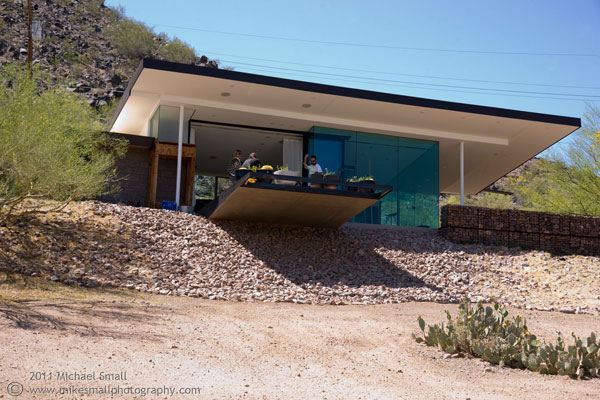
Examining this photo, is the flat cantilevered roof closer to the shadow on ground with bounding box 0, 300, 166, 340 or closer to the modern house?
the modern house

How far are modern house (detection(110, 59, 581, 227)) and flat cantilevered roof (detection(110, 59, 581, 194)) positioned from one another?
3 cm

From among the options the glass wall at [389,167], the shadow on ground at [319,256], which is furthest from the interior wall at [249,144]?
the shadow on ground at [319,256]

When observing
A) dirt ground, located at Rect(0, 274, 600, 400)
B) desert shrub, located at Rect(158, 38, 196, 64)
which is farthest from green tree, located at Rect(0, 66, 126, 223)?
desert shrub, located at Rect(158, 38, 196, 64)

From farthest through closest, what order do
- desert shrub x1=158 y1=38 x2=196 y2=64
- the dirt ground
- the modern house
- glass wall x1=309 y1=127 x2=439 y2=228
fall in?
desert shrub x1=158 y1=38 x2=196 y2=64 → glass wall x1=309 y1=127 x2=439 y2=228 → the modern house → the dirt ground

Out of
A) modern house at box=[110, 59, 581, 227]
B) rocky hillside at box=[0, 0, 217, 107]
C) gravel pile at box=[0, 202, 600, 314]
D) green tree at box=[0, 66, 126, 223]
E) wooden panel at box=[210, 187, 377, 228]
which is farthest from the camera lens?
rocky hillside at box=[0, 0, 217, 107]

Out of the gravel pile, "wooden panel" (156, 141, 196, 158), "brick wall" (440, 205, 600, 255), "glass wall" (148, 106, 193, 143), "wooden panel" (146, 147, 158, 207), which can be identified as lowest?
the gravel pile

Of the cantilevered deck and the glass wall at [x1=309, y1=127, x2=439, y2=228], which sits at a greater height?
the glass wall at [x1=309, y1=127, x2=439, y2=228]

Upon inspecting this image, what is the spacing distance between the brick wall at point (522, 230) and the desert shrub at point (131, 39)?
4141cm

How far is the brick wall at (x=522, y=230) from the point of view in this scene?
54.1ft

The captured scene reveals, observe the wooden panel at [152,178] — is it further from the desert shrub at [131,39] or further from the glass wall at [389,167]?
the desert shrub at [131,39]

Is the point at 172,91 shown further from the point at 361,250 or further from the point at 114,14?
the point at 114,14

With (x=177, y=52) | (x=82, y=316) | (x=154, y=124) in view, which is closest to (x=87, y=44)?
(x=177, y=52)

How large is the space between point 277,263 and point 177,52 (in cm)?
4513

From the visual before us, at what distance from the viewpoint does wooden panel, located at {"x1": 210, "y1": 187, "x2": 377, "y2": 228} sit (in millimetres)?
12953
